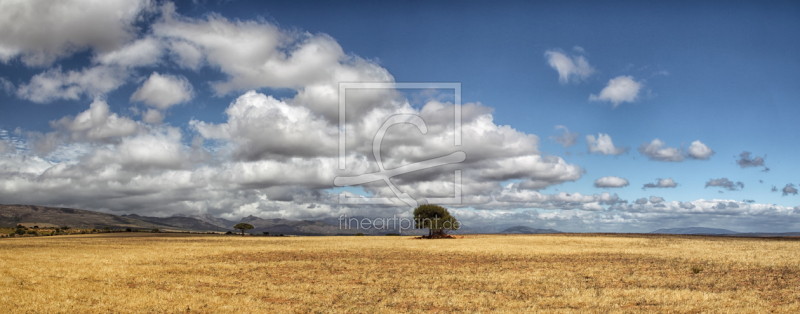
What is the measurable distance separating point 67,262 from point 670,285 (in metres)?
35.9

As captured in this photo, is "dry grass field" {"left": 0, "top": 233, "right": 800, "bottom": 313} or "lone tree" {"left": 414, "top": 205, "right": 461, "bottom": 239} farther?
"lone tree" {"left": 414, "top": 205, "right": 461, "bottom": 239}

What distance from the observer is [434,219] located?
292 feet

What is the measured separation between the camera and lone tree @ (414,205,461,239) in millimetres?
87938

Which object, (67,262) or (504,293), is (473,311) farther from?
(67,262)

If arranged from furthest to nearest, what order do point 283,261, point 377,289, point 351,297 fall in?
point 283,261
point 377,289
point 351,297

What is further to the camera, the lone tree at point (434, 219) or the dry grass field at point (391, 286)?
the lone tree at point (434, 219)

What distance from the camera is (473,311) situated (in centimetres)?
1678

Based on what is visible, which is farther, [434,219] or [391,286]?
[434,219]

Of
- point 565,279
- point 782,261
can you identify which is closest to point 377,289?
point 565,279

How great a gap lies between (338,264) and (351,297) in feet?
43.8

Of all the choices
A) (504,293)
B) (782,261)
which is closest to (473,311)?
(504,293)

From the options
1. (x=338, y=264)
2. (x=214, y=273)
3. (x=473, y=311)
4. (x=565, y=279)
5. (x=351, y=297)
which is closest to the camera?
(x=473, y=311)

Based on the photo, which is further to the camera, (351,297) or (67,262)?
(67,262)

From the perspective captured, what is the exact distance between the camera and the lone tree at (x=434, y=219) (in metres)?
87.9
